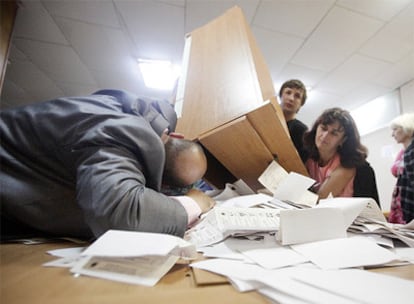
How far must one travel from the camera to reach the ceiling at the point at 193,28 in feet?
4.94

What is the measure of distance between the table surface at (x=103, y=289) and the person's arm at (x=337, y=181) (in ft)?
1.59

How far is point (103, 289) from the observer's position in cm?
20

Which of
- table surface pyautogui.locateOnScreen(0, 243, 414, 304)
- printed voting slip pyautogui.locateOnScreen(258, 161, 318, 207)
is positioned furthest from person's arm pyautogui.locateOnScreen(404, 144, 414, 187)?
table surface pyautogui.locateOnScreen(0, 243, 414, 304)

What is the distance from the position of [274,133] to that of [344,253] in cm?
34

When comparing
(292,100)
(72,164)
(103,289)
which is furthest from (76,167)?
(292,100)

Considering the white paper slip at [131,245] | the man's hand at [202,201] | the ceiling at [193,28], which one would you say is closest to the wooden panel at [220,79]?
the man's hand at [202,201]

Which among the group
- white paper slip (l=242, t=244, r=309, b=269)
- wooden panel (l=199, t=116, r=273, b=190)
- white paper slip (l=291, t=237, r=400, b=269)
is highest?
wooden panel (l=199, t=116, r=273, b=190)

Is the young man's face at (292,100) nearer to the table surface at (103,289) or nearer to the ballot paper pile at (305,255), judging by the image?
the ballot paper pile at (305,255)

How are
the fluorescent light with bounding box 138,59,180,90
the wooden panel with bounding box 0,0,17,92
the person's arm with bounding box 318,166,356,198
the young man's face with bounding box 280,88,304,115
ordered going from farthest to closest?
the fluorescent light with bounding box 138,59,180,90 < the wooden panel with bounding box 0,0,17,92 < the young man's face with bounding box 280,88,304,115 < the person's arm with bounding box 318,166,356,198

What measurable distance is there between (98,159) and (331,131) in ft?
2.84

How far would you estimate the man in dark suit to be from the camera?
1.09ft

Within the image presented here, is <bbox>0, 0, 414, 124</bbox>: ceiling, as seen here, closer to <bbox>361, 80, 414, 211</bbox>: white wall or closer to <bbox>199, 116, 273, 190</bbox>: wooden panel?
<bbox>361, 80, 414, 211</bbox>: white wall

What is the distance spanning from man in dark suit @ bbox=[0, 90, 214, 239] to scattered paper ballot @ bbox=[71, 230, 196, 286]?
0.07 meters

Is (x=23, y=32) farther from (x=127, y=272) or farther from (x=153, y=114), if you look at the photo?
(x=127, y=272)
